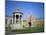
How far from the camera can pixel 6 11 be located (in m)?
1.04

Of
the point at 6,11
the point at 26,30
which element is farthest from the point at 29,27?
the point at 6,11

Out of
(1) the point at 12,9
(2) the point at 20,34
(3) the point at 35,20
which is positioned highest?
(1) the point at 12,9

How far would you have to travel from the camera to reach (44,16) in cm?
112

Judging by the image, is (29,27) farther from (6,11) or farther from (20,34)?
(6,11)

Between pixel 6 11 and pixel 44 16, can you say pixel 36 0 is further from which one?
pixel 6 11

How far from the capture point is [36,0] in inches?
43.6

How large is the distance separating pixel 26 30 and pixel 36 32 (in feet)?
0.36

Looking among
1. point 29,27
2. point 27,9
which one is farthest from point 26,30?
point 27,9
